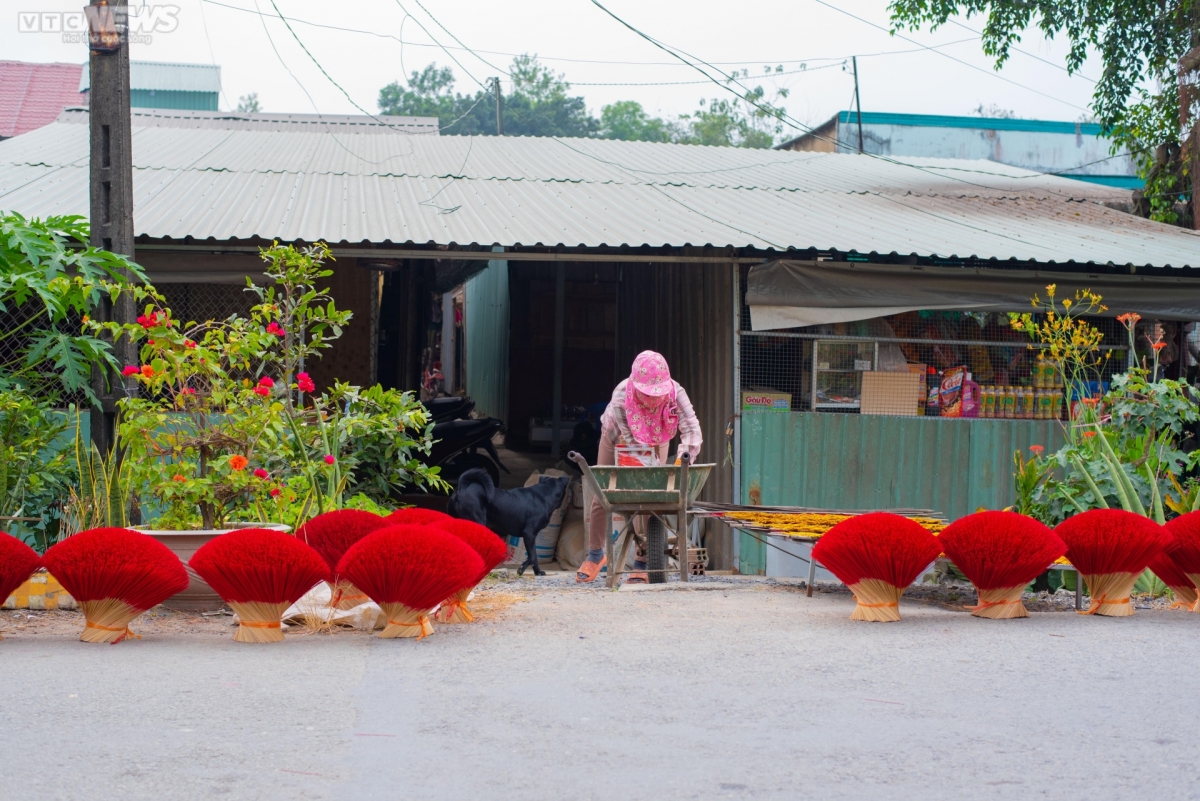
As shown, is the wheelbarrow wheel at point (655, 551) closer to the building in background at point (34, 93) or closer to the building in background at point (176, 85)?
the building in background at point (34, 93)

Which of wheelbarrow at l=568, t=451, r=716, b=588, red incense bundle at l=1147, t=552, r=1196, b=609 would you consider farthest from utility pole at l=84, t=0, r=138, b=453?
Result: red incense bundle at l=1147, t=552, r=1196, b=609

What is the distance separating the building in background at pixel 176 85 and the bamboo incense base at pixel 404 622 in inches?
1008

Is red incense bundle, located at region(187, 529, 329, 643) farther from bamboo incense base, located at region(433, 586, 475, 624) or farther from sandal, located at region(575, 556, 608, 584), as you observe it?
sandal, located at region(575, 556, 608, 584)

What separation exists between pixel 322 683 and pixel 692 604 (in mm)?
2790

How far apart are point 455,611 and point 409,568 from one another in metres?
0.94

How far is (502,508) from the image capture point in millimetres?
8789

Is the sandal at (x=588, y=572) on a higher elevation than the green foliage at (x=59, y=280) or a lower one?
lower

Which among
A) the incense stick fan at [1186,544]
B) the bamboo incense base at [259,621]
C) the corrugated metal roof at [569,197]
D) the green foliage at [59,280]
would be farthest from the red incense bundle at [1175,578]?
the green foliage at [59,280]

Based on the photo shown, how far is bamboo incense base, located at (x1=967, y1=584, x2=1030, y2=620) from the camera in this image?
6.17 meters

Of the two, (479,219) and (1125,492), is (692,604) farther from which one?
(479,219)

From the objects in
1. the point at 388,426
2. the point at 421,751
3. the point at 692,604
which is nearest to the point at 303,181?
the point at 388,426

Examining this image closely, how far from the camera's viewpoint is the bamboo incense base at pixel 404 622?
5.45 meters

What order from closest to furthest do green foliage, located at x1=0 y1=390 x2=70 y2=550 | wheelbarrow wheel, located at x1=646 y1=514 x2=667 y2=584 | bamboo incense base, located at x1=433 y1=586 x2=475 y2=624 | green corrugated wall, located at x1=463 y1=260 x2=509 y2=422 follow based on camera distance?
bamboo incense base, located at x1=433 y1=586 x2=475 y2=624
green foliage, located at x1=0 y1=390 x2=70 y2=550
wheelbarrow wheel, located at x1=646 y1=514 x2=667 y2=584
green corrugated wall, located at x1=463 y1=260 x2=509 y2=422

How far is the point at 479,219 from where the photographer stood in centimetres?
980
